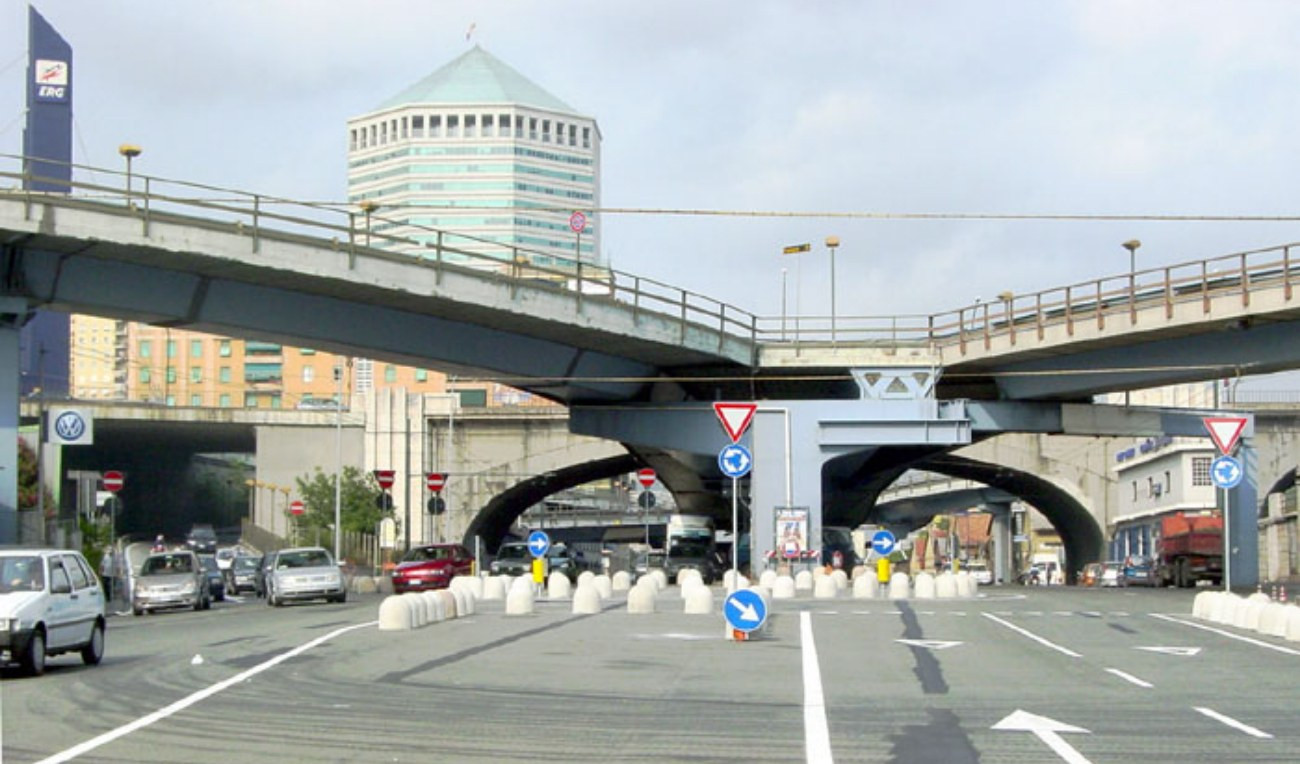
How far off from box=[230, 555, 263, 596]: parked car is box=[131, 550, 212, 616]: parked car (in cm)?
1990

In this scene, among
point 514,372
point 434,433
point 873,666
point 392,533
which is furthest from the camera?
point 434,433

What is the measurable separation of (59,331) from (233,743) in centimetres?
12661

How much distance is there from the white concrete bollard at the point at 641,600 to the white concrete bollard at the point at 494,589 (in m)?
9.02

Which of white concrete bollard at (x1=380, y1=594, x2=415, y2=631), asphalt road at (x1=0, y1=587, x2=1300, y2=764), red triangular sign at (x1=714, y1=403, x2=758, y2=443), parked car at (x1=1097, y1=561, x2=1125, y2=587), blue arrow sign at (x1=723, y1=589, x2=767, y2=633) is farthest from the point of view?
parked car at (x1=1097, y1=561, x2=1125, y2=587)

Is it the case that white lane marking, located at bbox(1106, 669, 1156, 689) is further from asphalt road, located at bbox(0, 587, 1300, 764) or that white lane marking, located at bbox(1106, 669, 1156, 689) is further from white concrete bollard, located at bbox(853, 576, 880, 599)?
white concrete bollard, located at bbox(853, 576, 880, 599)

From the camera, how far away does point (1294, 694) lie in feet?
55.9

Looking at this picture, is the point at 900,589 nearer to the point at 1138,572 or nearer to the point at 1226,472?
the point at 1226,472

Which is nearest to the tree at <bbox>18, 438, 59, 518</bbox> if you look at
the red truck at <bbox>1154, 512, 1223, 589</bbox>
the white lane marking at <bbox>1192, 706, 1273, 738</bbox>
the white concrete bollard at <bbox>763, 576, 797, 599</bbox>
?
the white concrete bollard at <bbox>763, 576, 797, 599</bbox>

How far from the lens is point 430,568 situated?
51.4 metres

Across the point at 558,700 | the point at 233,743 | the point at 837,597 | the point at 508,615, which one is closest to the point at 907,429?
the point at 837,597

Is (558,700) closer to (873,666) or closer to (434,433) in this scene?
(873,666)

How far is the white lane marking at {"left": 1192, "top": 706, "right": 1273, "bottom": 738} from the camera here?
1362 cm

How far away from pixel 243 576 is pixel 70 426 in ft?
71.1

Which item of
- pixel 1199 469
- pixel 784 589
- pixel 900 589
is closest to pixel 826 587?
pixel 784 589
